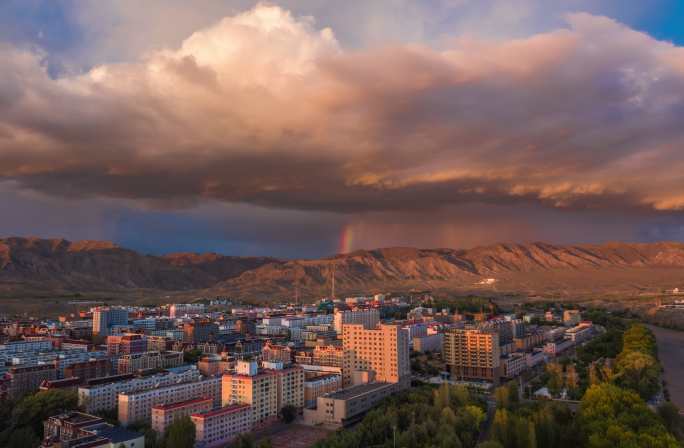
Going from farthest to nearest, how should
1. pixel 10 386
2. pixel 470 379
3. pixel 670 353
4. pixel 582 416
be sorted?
1. pixel 670 353
2. pixel 470 379
3. pixel 10 386
4. pixel 582 416

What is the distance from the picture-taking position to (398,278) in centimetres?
15712

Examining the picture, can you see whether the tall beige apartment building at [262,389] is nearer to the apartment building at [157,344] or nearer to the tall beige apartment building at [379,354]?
the tall beige apartment building at [379,354]

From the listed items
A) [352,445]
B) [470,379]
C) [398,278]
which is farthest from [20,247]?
[352,445]

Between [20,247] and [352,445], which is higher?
[20,247]

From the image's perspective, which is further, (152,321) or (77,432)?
(152,321)

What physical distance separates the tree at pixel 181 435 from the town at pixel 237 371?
5.1 inches

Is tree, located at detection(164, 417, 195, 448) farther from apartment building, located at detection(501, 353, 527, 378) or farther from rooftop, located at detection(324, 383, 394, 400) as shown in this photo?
apartment building, located at detection(501, 353, 527, 378)

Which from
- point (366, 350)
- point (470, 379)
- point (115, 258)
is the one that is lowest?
point (470, 379)

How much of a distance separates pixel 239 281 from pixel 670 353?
10974 centimetres

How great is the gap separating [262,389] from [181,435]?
672 cm

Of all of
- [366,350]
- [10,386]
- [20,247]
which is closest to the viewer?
[10,386]

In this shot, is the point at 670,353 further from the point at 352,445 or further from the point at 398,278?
the point at 398,278

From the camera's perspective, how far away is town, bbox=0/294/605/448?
71.5 feet

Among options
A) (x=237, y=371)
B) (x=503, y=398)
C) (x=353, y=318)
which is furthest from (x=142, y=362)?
(x=353, y=318)
